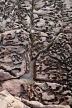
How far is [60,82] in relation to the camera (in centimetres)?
180

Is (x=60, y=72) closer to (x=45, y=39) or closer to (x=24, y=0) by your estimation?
(x=45, y=39)

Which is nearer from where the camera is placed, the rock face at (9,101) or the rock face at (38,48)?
the rock face at (9,101)

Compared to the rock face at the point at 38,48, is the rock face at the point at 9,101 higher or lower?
lower

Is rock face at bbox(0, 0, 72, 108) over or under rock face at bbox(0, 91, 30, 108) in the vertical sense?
over

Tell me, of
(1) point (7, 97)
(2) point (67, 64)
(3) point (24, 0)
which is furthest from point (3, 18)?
(1) point (7, 97)

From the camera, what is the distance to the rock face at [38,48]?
1741 mm

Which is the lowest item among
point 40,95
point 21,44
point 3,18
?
point 40,95

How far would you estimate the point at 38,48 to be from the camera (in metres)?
2.09

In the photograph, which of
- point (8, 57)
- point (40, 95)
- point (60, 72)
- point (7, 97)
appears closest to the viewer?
point (7, 97)

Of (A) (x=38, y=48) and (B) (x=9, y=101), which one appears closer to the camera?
(B) (x=9, y=101)

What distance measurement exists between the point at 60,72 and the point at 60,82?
0.34 feet

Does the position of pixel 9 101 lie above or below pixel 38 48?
below

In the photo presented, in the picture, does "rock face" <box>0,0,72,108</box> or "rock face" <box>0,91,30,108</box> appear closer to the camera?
"rock face" <box>0,91,30,108</box>

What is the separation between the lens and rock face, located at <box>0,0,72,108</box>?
5.71 feet
